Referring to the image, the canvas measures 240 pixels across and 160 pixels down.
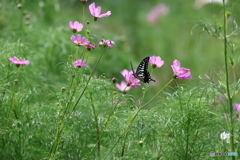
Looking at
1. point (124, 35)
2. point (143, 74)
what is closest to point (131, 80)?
point (143, 74)

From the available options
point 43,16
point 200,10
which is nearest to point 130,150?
point 43,16

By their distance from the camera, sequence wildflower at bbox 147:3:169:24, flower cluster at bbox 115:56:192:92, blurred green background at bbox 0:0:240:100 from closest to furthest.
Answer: flower cluster at bbox 115:56:192:92 < blurred green background at bbox 0:0:240:100 < wildflower at bbox 147:3:169:24

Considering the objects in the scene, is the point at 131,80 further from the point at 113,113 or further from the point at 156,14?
the point at 156,14

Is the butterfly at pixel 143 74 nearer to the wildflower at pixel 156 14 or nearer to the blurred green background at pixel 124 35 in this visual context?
the blurred green background at pixel 124 35

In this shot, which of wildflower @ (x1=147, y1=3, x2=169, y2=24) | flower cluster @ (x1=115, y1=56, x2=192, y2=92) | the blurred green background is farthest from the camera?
wildflower @ (x1=147, y1=3, x2=169, y2=24)

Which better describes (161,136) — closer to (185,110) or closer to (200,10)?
(185,110)

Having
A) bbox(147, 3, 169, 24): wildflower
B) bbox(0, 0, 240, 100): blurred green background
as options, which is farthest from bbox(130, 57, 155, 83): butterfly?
bbox(147, 3, 169, 24): wildflower

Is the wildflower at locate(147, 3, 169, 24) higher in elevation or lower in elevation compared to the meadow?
higher

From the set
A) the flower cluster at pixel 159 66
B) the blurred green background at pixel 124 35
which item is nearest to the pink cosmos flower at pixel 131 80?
the flower cluster at pixel 159 66

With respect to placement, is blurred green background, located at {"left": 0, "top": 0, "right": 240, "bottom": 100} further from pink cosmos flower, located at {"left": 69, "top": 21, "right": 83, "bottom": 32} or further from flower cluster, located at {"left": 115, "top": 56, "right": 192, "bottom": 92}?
flower cluster, located at {"left": 115, "top": 56, "right": 192, "bottom": 92}
